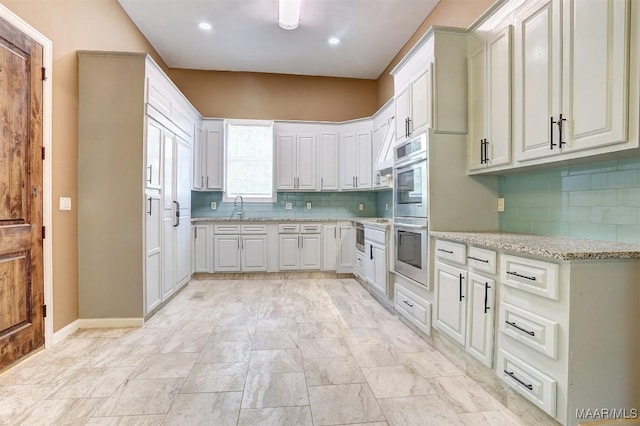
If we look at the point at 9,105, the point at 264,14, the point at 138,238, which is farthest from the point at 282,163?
the point at 9,105

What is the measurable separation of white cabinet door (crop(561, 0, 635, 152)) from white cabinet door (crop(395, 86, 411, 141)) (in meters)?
1.44

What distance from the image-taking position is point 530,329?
167 centimetres

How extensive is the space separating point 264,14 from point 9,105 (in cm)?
282

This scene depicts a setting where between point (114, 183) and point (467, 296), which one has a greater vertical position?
point (114, 183)

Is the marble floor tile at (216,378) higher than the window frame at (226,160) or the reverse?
the reverse

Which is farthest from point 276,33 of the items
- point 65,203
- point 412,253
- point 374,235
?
point 412,253

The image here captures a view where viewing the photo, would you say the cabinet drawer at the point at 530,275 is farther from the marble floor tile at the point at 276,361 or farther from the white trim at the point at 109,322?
the white trim at the point at 109,322

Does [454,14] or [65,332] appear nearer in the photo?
[65,332]

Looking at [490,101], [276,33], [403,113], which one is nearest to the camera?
[490,101]

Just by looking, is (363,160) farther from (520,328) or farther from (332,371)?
(520,328)

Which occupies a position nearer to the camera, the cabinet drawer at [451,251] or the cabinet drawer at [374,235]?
the cabinet drawer at [451,251]

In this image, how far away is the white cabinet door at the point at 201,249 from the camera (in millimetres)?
5020

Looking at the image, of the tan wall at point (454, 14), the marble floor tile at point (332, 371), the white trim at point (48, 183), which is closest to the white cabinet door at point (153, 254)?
the white trim at point (48, 183)

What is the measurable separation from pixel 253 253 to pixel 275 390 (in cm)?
322
